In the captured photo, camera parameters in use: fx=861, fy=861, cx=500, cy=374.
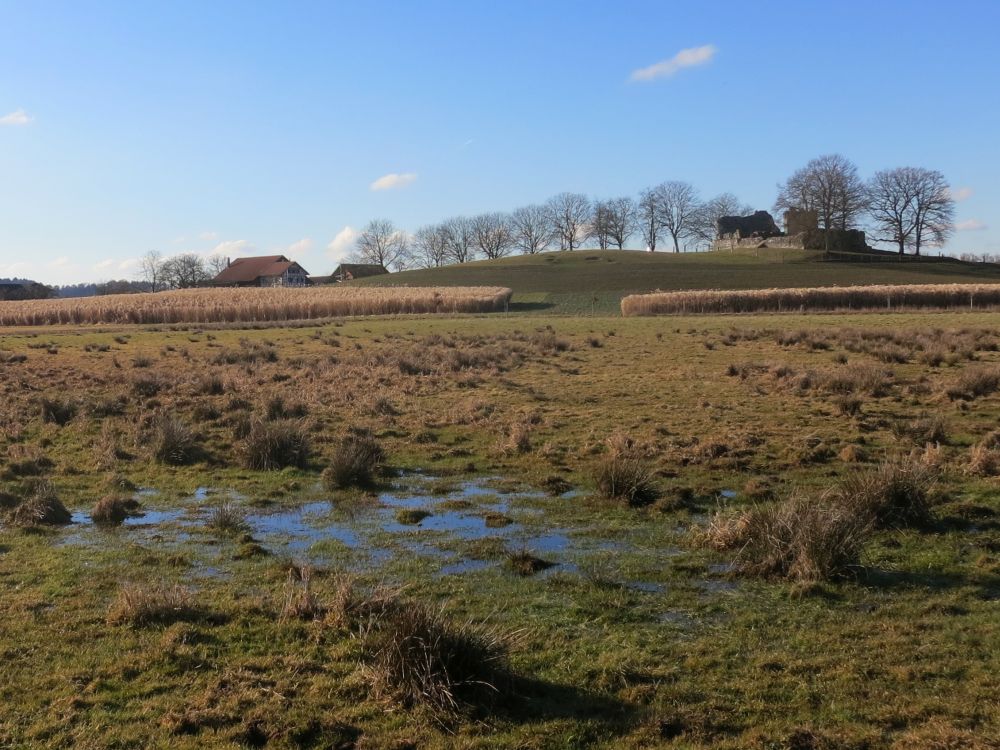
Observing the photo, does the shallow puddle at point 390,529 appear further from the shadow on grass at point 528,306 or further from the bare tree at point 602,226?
the bare tree at point 602,226

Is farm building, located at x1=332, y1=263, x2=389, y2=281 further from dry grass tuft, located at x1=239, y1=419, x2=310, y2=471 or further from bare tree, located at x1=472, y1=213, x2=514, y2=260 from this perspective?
dry grass tuft, located at x1=239, y1=419, x2=310, y2=471

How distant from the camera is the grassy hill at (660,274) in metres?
82.1

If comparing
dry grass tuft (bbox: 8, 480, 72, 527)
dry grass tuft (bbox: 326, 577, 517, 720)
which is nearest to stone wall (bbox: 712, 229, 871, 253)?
dry grass tuft (bbox: 8, 480, 72, 527)

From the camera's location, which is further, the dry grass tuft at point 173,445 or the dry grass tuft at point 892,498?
the dry grass tuft at point 173,445

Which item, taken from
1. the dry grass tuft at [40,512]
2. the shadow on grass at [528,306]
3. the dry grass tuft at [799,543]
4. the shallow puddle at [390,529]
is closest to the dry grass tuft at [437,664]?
the shallow puddle at [390,529]

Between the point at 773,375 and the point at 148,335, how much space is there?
31386 millimetres

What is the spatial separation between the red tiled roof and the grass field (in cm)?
11668

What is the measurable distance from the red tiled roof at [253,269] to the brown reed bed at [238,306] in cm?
6273

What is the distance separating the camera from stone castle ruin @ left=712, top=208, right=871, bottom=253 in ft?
377

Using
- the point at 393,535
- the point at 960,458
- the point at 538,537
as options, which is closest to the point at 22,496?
the point at 393,535

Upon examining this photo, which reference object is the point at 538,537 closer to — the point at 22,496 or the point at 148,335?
the point at 22,496

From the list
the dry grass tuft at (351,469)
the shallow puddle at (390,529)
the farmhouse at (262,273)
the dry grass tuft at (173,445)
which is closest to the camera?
the shallow puddle at (390,529)

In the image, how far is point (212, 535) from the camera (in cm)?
1066

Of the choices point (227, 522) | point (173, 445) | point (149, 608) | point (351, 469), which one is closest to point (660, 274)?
point (173, 445)
